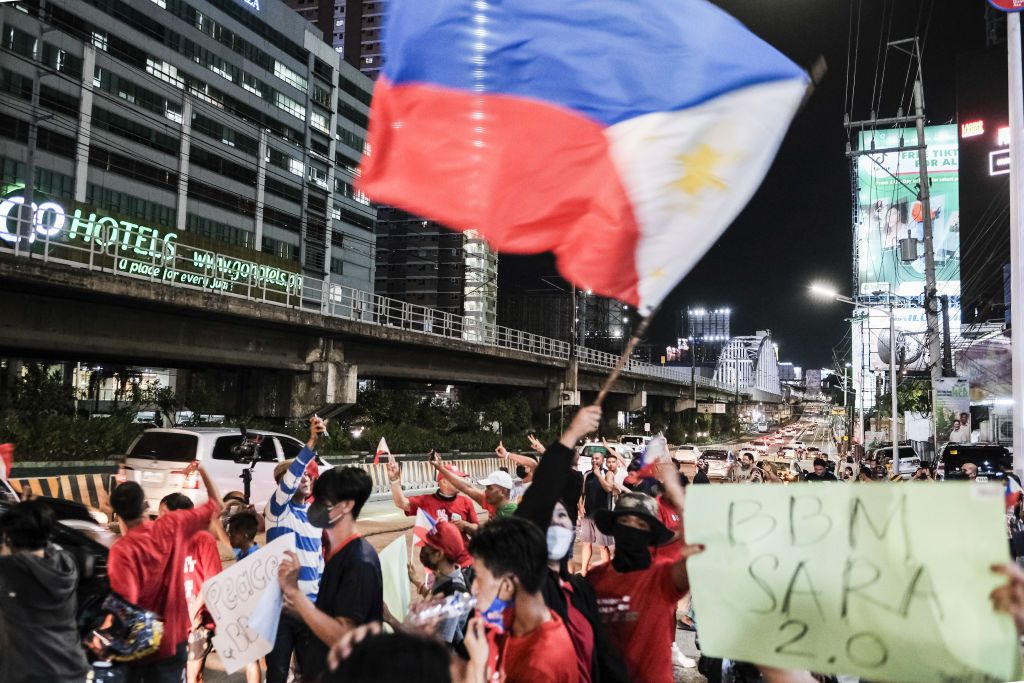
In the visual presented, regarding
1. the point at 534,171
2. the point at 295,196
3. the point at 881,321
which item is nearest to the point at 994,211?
the point at 881,321

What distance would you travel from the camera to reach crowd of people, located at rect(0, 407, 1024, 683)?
2711 millimetres

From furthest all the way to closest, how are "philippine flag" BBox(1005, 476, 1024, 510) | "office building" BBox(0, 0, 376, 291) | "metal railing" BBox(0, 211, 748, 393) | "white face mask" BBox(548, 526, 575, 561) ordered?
1. "office building" BBox(0, 0, 376, 291)
2. "metal railing" BBox(0, 211, 748, 393)
3. "philippine flag" BBox(1005, 476, 1024, 510)
4. "white face mask" BBox(548, 526, 575, 561)

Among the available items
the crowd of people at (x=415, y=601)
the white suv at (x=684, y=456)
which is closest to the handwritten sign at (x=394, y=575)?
the crowd of people at (x=415, y=601)

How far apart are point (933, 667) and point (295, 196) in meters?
80.5

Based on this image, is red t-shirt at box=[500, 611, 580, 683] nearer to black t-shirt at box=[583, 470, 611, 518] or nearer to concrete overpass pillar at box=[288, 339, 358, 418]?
black t-shirt at box=[583, 470, 611, 518]

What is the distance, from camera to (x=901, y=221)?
71.6m

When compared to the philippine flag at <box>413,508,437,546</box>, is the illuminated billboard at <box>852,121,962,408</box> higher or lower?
higher

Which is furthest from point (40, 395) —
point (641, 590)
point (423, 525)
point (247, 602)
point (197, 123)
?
point (197, 123)

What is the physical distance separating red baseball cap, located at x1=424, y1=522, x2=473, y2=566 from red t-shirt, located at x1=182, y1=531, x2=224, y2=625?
4.43 ft

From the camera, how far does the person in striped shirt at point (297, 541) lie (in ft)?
15.2

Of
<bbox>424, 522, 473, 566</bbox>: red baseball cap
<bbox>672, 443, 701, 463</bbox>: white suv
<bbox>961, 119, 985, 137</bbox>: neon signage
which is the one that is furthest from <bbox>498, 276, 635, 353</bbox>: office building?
<bbox>424, 522, 473, 566</bbox>: red baseball cap

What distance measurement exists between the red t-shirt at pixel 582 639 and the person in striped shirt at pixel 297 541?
188cm

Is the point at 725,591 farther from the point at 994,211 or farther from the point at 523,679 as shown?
the point at 994,211

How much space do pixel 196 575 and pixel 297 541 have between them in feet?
2.08
